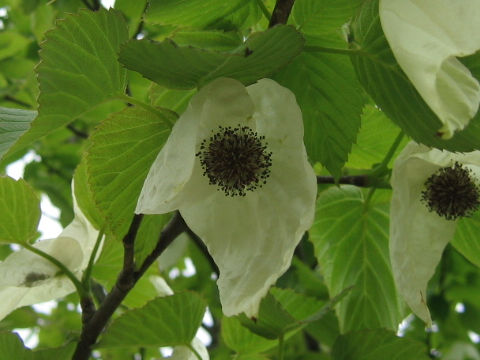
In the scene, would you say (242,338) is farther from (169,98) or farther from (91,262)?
(169,98)

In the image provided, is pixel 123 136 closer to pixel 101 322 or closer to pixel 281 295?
pixel 101 322

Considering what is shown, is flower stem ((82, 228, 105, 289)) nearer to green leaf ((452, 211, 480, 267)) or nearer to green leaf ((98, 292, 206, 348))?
green leaf ((98, 292, 206, 348))

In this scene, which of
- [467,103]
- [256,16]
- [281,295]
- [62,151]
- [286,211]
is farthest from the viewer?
[62,151]

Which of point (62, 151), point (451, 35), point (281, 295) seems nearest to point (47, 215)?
point (62, 151)

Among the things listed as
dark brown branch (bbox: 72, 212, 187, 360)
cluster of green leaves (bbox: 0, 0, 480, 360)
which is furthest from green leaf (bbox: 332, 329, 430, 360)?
dark brown branch (bbox: 72, 212, 187, 360)

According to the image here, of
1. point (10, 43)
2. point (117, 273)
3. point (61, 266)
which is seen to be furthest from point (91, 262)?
point (10, 43)

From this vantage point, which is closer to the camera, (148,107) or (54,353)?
Answer: (148,107)
